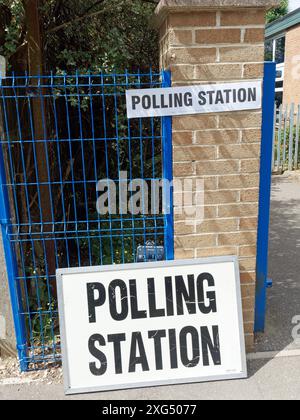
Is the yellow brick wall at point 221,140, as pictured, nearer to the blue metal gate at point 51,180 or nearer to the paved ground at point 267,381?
the blue metal gate at point 51,180

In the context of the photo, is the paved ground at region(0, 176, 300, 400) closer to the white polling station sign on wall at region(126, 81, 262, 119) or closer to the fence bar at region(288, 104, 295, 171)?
the white polling station sign on wall at region(126, 81, 262, 119)

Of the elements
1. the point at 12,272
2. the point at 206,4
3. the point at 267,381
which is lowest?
the point at 267,381

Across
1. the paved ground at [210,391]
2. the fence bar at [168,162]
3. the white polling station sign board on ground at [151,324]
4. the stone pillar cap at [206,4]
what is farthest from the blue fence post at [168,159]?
the paved ground at [210,391]

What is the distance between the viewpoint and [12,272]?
8.67 ft

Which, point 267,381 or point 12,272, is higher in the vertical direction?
point 12,272

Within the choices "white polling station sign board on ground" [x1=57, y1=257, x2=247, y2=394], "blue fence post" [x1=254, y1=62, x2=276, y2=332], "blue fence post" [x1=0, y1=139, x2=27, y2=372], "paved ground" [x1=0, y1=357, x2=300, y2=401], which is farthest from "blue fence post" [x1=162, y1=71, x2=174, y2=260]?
"blue fence post" [x1=0, y1=139, x2=27, y2=372]

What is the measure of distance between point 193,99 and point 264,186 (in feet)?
2.72

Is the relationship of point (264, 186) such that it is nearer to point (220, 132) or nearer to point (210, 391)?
point (220, 132)

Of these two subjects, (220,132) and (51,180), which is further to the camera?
(51,180)

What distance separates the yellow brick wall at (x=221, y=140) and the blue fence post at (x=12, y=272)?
1.08m

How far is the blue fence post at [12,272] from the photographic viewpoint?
254 cm

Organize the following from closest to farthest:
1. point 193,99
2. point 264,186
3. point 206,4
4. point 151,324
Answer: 1. point 206,4
2. point 193,99
3. point 151,324
4. point 264,186

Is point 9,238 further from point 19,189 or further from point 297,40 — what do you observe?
point 297,40

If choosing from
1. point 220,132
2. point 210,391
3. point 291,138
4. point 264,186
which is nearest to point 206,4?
point 220,132
